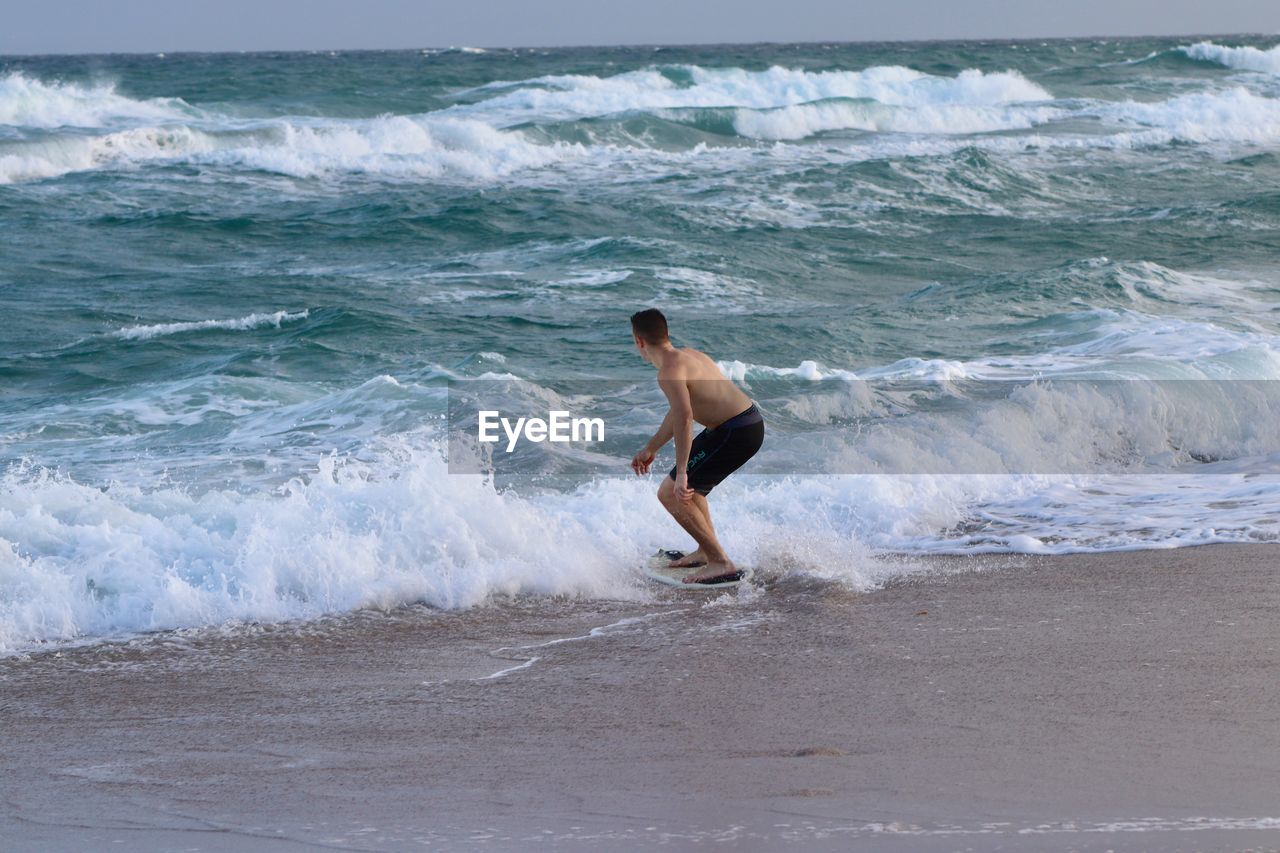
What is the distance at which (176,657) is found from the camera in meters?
5.70

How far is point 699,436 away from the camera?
6398mm

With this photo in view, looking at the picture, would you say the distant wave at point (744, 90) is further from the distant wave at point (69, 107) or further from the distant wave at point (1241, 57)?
the distant wave at point (1241, 57)

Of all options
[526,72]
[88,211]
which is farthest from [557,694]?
[526,72]

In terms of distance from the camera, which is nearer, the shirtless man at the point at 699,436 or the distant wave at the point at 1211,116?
the shirtless man at the point at 699,436

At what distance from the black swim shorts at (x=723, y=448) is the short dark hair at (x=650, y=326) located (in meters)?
0.52

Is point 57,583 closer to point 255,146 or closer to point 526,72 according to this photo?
point 255,146

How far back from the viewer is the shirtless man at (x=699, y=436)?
600 cm

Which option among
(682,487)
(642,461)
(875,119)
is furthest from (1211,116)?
(642,461)

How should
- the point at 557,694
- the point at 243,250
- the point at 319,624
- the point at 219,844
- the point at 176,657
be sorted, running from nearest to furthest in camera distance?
the point at 219,844 < the point at 557,694 < the point at 176,657 < the point at 319,624 < the point at 243,250

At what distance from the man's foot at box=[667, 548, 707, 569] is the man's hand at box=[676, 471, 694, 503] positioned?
37 cm

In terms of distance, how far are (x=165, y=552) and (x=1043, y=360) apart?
7501 millimetres

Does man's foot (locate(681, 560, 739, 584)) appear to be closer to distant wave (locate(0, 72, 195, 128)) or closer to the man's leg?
the man's leg

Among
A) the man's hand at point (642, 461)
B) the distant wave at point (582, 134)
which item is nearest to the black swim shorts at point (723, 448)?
the man's hand at point (642, 461)
